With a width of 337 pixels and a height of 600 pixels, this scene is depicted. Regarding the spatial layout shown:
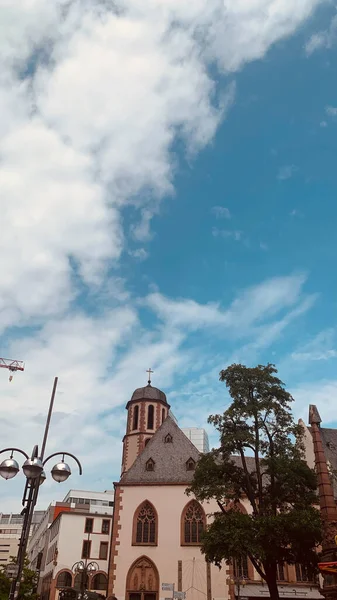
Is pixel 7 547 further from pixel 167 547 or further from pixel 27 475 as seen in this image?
pixel 27 475

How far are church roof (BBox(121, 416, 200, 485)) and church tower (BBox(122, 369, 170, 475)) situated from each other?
4887 millimetres

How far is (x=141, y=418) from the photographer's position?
5006 cm

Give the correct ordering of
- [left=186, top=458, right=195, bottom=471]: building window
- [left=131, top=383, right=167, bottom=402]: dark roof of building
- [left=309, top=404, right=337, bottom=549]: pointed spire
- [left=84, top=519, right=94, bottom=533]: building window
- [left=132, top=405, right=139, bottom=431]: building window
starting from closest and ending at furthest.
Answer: [left=309, top=404, right=337, bottom=549]: pointed spire
[left=186, top=458, right=195, bottom=471]: building window
[left=84, top=519, right=94, bottom=533]: building window
[left=132, top=405, right=139, bottom=431]: building window
[left=131, top=383, right=167, bottom=402]: dark roof of building

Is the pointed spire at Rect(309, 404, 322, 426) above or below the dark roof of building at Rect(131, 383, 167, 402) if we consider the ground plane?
below

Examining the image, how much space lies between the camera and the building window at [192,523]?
36647mm

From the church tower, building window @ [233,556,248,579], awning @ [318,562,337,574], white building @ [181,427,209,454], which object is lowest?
awning @ [318,562,337,574]

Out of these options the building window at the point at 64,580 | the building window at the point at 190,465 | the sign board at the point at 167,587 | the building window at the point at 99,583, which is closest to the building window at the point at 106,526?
the building window at the point at 99,583

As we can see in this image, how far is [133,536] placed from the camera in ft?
121

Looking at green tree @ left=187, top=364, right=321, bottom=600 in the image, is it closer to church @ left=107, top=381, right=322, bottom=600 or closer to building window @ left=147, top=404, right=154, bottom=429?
church @ left=107, top=381, right=322, bottom=600

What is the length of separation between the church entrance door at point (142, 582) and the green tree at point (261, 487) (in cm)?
1197

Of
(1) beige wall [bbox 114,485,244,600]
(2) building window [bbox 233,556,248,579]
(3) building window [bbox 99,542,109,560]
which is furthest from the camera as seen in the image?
(3) building window [bbox 99,542,109,560]

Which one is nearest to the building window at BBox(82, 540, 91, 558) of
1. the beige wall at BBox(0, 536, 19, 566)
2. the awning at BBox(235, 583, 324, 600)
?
the awning at BBox(235, 583, 324, 600)

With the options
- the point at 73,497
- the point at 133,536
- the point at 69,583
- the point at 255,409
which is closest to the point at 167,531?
the point at 133,536

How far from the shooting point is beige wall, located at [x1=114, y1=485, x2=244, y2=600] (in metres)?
35.0
